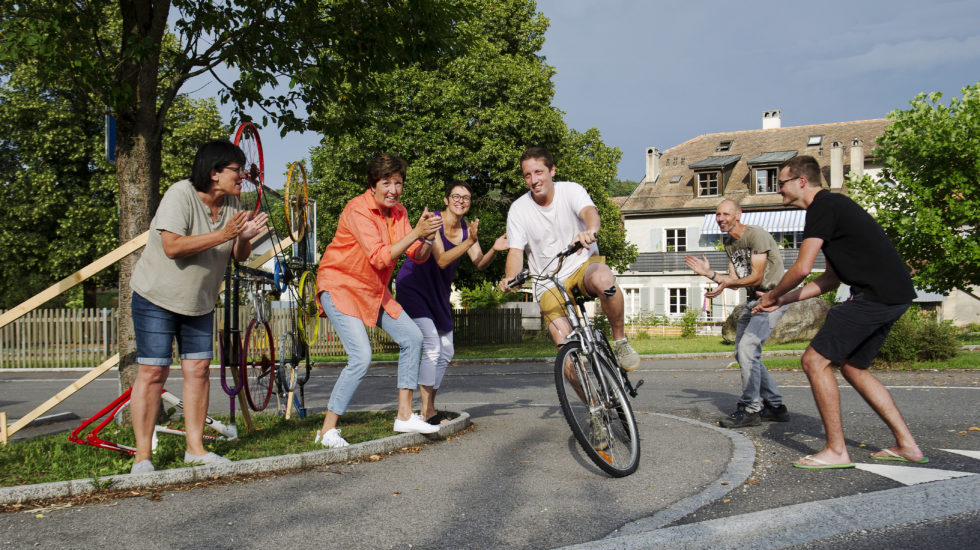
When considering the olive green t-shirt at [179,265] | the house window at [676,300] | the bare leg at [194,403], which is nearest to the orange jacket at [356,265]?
the olive green t-shirt at [179,265]

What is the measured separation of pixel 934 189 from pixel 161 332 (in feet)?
68.8

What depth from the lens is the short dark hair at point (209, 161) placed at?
4.93 m

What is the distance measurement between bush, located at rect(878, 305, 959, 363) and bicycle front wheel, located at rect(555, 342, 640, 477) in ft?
32.5

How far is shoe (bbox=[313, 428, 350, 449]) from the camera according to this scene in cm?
549

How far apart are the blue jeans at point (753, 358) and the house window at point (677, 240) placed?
127 feet

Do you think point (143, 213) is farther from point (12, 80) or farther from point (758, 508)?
point (12, 80)

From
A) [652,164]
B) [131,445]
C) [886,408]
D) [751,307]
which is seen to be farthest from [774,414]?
[652,164]

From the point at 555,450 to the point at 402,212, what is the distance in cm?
217

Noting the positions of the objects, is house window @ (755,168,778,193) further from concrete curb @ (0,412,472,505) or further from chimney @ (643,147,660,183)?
concrete curb @ (0,412,472,505)

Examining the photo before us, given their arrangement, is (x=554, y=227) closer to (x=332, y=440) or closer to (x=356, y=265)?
(x=356, y=265)

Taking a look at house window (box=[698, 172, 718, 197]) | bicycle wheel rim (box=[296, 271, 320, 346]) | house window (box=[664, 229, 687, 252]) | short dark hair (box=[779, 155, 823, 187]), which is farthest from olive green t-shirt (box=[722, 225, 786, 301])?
house window (box=[698, 172, 718, 197])

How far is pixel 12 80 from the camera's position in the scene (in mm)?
29906

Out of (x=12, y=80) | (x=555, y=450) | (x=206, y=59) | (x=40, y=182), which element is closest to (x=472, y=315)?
(x=40, y=182)

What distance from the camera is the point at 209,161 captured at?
4938 mm
